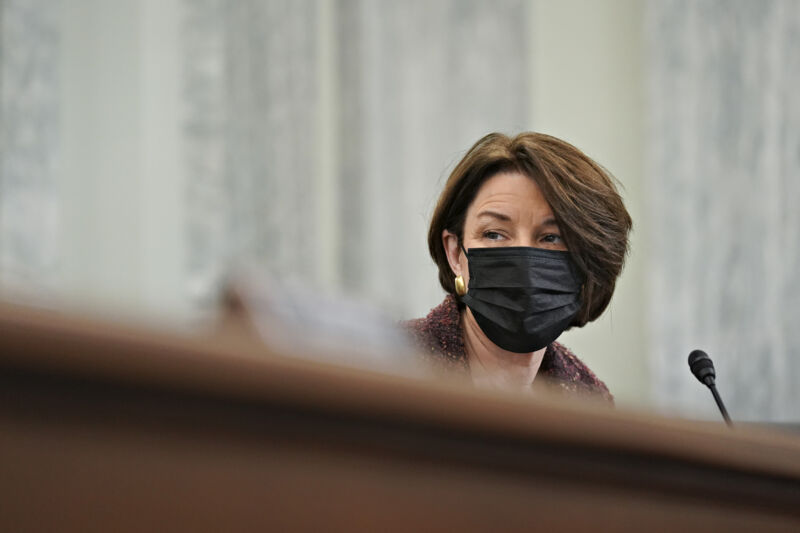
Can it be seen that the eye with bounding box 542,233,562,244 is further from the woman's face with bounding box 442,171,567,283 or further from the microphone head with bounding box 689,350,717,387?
the microphone head with bounding box 689,350,717,387

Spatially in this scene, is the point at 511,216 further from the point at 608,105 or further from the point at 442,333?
the point at 608,105

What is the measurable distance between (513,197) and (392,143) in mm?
3454

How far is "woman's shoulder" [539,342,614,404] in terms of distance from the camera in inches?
55.4

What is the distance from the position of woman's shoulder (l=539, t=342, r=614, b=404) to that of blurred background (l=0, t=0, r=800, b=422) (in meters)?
1.77

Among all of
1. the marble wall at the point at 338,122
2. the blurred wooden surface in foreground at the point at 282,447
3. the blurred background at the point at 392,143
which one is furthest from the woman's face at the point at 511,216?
the marble wall at the point at 338,122

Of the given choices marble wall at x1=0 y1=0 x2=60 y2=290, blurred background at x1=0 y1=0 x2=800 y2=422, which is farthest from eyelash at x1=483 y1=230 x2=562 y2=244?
marble wall at x1=0 y1=0 x2=60 y2=290

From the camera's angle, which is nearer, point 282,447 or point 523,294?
point 282,447

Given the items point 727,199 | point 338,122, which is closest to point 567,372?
point 727,199

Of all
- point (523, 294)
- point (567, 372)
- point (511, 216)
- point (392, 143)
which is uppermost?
point (392, 143)

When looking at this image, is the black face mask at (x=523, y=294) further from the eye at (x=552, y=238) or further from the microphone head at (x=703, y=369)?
the microphone head at (x=703, y=369)

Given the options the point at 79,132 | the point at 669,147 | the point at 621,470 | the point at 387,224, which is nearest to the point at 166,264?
the point at 79,132

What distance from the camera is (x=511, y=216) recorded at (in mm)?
1316

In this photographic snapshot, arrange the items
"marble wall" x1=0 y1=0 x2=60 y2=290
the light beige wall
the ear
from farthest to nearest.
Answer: the light beige wall, "marble wall" x1=0 y1=0 x2=60 y2=290, the ear

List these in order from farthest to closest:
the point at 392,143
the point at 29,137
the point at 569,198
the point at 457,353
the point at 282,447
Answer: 1. the point at 392,143
2. the point at 29,137
3. the point at 457,353
4. the point at 569,198
5. the point at 282,447
